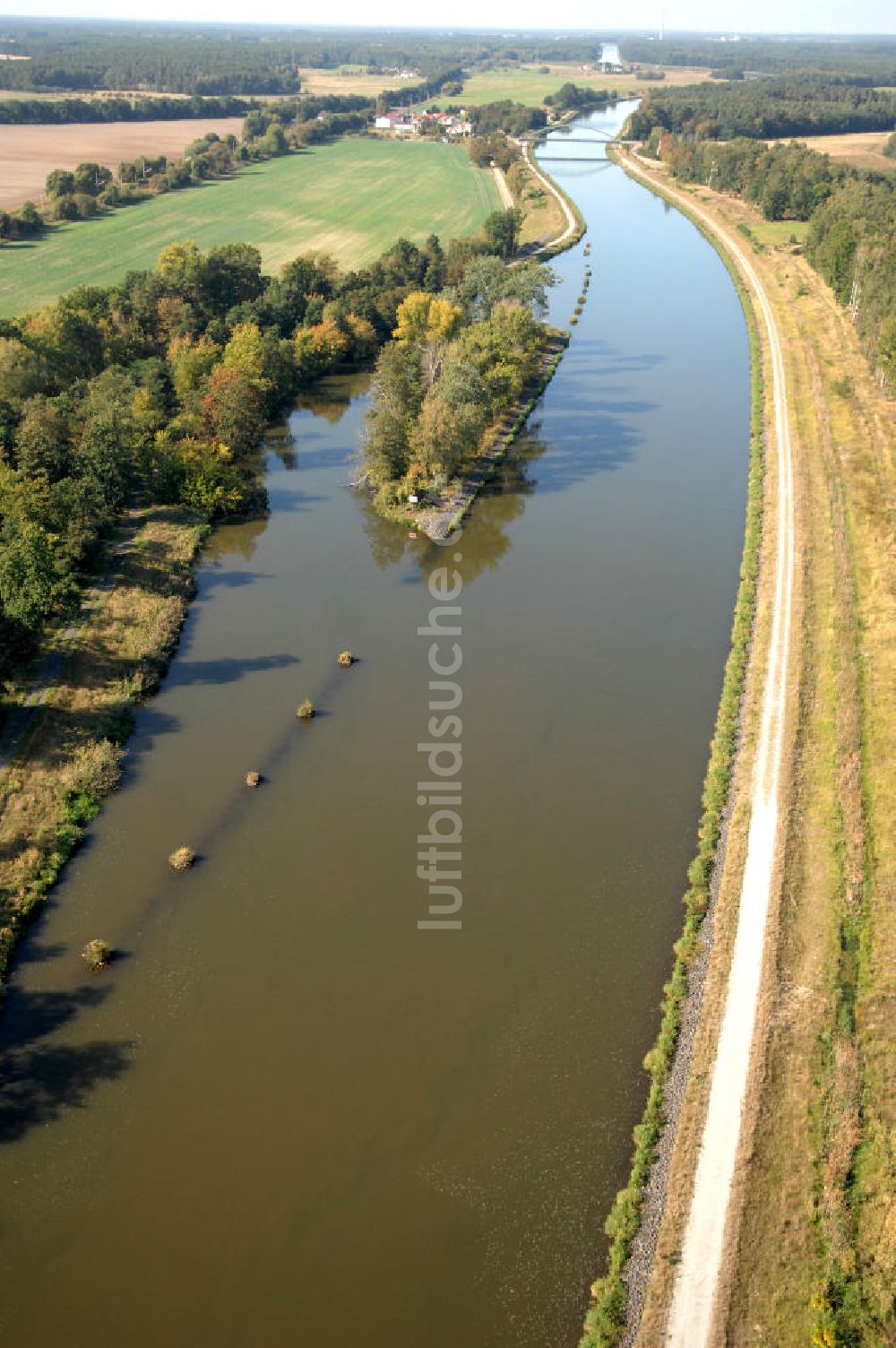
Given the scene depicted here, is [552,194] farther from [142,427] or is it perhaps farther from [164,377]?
[142,427]

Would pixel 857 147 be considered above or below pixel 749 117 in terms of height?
below

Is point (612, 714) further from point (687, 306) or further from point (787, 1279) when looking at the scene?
point (687, 306)

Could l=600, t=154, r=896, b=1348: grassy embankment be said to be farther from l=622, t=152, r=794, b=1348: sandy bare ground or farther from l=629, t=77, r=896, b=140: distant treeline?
l=629, t=77, r=896, b=140: distant treeline

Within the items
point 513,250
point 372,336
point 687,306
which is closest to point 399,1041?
point 372,336

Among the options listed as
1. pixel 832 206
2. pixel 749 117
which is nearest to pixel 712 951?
pixel 832 206

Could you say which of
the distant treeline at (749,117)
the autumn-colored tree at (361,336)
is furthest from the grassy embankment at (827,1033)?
the distant treeline at (749,117)

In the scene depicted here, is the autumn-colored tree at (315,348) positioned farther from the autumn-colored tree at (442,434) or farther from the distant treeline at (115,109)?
the distant treeline at (115,109)
